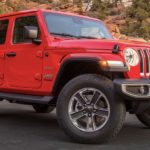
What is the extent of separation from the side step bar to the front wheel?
490 millimetres

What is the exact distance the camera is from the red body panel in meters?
6.43

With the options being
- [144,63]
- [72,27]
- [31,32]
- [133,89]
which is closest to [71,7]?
[72,27]

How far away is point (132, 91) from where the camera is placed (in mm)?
6062

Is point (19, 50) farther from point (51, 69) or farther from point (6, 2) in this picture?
point (6, 2)

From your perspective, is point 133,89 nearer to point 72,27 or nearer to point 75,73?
point 75,73

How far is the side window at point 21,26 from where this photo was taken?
7698mm

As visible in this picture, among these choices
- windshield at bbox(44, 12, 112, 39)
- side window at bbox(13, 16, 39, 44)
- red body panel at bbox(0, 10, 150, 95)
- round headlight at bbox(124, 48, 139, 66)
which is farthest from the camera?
side window at bbox(13, 16, 39, 44)

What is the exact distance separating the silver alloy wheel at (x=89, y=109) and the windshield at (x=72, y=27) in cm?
136

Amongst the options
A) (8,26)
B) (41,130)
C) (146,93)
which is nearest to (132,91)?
(146,93)

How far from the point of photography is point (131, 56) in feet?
20.9

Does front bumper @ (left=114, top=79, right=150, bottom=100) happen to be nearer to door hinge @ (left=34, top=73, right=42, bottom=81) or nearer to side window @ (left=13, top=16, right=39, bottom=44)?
door hinge @ (left=34, top=73, right=42, bottom=81)

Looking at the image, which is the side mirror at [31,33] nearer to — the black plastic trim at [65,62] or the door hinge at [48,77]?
the door hinge at [48,77]

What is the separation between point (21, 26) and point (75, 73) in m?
1.56

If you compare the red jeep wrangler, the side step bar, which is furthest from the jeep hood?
the side step bar
